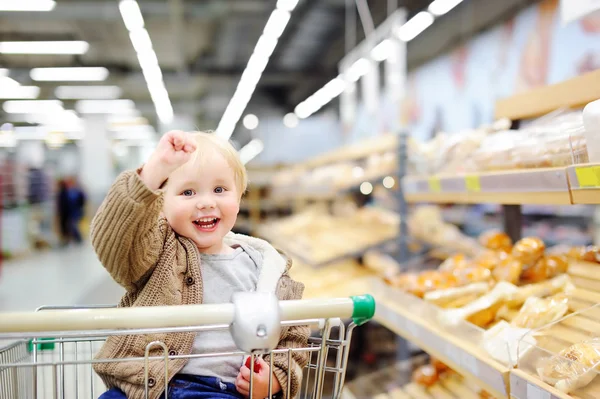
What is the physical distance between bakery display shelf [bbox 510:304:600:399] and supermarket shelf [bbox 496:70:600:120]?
721mm

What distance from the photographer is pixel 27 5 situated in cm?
619

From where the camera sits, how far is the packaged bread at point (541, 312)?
1.59m

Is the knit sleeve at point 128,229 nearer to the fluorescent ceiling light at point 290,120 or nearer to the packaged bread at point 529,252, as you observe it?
the packaged bread at point 529,252

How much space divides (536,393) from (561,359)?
0.10 meters

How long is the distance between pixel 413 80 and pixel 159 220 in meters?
7.96

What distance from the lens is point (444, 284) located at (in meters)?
2.15

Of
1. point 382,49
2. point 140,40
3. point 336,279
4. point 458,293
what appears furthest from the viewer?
point 382,49

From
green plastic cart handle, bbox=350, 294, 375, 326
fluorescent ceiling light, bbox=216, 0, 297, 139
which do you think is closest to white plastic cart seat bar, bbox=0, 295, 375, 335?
green plastic cart handle, bbox=350, 294, 375, 326

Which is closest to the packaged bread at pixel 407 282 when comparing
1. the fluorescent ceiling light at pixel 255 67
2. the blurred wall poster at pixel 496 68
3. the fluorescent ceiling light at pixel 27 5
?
the fluorescent ceiling light at pixel 255 67

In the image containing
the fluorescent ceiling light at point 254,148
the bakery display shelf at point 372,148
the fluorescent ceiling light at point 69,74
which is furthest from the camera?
the fluorescent ceiling light at point 254,148

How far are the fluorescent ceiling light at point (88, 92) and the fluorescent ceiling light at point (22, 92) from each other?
1.34 feet

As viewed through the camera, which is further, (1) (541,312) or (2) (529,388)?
(1) (541,312)

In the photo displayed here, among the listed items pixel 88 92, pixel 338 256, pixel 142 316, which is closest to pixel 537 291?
pixel 142 316

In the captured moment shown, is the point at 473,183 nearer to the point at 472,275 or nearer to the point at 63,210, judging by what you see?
the point at 472,275
